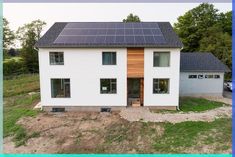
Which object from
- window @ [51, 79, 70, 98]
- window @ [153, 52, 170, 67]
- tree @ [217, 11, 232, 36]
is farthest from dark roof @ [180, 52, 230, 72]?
tree @ [217, 11, 232, 36]

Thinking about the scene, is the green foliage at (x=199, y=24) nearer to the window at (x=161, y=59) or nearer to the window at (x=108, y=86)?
the window at (x=161, y=59)

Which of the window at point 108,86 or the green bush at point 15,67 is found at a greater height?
the green bush at point 15,67

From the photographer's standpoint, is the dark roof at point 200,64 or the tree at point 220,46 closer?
the dark roof at point 200,64

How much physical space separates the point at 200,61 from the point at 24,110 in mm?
13523

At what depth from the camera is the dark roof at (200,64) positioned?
1654 cm

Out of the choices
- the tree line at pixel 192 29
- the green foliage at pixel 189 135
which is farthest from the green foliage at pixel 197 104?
the tree line at pixel 192 29

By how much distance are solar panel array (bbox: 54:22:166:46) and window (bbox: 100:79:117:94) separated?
227 centimetres

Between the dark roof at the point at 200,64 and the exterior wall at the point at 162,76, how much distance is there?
384cm

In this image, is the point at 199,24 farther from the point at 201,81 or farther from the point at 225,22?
the point at 201,81

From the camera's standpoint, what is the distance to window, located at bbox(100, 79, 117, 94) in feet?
43.3

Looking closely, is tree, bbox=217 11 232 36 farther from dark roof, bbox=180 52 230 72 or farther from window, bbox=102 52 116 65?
window, bbox=102 52 116 65

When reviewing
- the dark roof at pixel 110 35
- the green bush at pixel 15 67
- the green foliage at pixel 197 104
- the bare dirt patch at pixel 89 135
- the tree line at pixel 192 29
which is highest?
the tree line at pixel 192 29

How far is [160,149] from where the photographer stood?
8.48 metres

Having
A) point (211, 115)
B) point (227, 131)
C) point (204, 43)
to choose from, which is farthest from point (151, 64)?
point (204, 43)
